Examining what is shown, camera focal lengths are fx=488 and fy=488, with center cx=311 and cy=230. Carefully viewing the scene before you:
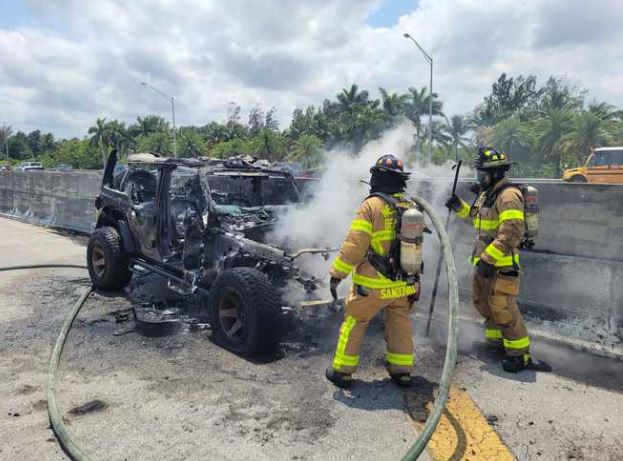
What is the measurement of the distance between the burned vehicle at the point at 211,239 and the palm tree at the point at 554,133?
33216mm

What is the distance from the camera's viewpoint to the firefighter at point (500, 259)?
439 centimetres

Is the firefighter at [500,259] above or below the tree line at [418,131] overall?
below

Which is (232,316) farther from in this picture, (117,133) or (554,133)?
(117,133)

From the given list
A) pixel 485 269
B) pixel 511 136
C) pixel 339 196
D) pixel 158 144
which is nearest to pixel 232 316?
pixel 339 196

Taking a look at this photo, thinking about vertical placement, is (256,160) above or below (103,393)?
above

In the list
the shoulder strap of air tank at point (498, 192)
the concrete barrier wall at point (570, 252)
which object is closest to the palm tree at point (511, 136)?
the concrete barrier wall at point (570, 252)

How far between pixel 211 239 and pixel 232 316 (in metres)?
0.97

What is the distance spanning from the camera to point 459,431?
3359 millimetres

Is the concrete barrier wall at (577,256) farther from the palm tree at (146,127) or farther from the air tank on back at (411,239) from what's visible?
the palm tree at (146,127)

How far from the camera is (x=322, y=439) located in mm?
3207

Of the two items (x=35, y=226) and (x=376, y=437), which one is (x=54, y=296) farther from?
(x=35, y=226)

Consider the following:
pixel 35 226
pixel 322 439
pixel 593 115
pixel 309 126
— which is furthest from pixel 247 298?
pixel 309 126

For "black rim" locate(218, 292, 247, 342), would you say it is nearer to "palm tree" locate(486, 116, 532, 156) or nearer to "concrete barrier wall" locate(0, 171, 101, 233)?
"concrete barrier wall" locate(0, 171, 101, 233)

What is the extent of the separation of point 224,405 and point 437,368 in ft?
6.49
